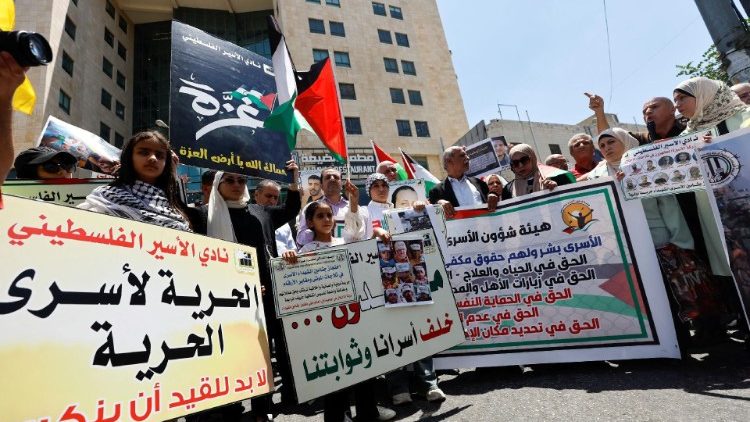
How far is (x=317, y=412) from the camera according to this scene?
3.06 metres

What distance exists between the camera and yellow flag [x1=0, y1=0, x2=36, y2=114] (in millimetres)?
1607

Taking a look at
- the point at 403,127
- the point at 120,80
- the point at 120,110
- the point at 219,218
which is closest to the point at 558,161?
the point at 219,218

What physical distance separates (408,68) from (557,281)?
27793 mm

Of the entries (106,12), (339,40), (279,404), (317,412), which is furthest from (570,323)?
(106,12)

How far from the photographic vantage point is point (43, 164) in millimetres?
2982

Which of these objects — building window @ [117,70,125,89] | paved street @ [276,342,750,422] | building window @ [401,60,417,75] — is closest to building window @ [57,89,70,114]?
building window @ [117,70,125,89]

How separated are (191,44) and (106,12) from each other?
31546 millimetres

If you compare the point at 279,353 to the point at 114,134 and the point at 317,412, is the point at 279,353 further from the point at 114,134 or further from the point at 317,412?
the point at 114,134

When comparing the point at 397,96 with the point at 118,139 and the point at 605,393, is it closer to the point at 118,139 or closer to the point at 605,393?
the point at 118,139

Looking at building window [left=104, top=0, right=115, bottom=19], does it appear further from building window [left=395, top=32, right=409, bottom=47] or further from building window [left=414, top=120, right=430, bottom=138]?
building window [left=414, top=120, right=430, bottom=138]

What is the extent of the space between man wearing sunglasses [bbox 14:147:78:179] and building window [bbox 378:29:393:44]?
28511 mm

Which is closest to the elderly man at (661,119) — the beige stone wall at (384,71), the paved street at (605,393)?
the paved street at (605,393)

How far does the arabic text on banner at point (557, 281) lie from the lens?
10.2 ft

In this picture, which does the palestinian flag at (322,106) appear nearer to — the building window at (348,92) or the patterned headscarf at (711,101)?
the patterned headscarf at (711,101)
